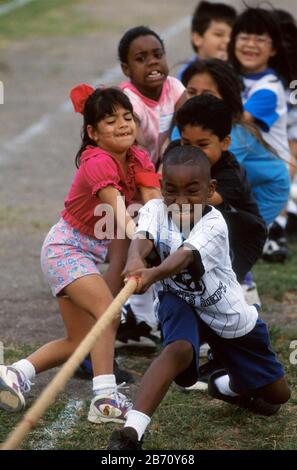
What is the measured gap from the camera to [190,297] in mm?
4148

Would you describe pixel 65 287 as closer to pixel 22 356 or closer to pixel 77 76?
pixel 22 356

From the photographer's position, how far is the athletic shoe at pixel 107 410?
14.6 feet

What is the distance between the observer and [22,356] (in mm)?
5262

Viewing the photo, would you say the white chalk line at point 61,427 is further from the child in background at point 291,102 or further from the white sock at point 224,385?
the child in background at point 291,102

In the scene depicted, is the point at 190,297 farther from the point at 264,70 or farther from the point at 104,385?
the point at 264,70

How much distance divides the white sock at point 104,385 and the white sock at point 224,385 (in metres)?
0.43

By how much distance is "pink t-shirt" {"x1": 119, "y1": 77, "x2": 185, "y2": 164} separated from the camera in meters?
5.56

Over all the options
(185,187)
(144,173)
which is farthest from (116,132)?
(185,187)

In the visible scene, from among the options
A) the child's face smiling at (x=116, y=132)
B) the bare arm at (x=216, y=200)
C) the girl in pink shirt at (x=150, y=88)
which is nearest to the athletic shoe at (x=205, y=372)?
Result: the bare arm at (x=216, y=200)

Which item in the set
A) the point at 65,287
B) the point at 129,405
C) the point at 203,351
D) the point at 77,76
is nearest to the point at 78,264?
the point at 65,287

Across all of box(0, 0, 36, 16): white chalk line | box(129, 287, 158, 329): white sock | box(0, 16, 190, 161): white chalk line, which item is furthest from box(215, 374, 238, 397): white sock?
box(0, 0, 36, 16): white chalk line

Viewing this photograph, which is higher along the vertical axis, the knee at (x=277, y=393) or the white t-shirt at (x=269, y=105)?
the white t-shirt at (x=269, y=105)

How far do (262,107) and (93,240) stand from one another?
200cm

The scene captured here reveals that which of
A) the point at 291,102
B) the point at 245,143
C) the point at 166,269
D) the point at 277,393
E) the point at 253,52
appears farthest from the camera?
the point at 291,102
